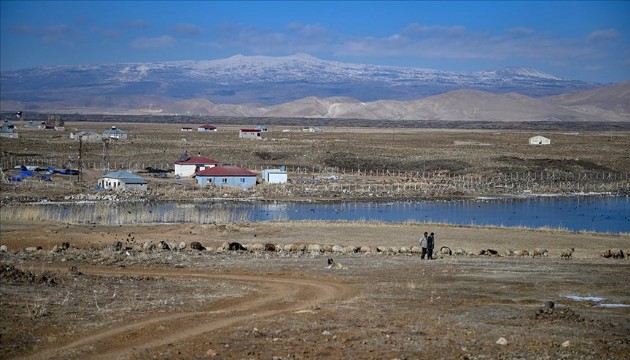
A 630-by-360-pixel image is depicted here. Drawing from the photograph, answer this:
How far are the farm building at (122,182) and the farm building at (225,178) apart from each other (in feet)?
15.3

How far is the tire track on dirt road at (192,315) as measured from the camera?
12.2 m

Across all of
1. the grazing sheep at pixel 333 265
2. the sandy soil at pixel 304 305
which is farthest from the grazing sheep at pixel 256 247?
the grazing sheep at pixel 333 265

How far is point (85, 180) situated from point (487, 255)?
3779cm

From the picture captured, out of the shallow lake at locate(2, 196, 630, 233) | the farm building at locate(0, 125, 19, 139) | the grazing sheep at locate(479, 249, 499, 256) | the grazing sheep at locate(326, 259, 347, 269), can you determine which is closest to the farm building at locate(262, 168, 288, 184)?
the shallow lake at locate(2, 196, 630, 233)

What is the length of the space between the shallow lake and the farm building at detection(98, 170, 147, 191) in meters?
4.81

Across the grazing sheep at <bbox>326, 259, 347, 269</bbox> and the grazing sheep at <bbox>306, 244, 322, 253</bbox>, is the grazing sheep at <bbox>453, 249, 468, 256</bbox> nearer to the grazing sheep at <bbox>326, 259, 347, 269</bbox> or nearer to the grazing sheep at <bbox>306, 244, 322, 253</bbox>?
the grazing sheep at <bbox>306, 244, 322, 253</bbox>

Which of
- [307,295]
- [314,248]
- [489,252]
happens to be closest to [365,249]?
[314,248]

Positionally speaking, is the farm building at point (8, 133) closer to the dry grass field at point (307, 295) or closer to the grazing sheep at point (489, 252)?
the dry grass field at point (307, 295)

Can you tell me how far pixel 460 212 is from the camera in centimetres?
4712

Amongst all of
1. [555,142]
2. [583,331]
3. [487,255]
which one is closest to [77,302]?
[583,331]

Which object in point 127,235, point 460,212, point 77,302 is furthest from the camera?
point 460,212

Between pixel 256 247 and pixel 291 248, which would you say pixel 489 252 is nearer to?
pixel 291 248

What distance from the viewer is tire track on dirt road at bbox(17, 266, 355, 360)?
40.1 feet

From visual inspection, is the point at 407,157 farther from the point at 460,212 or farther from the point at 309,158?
the point at 460,212
